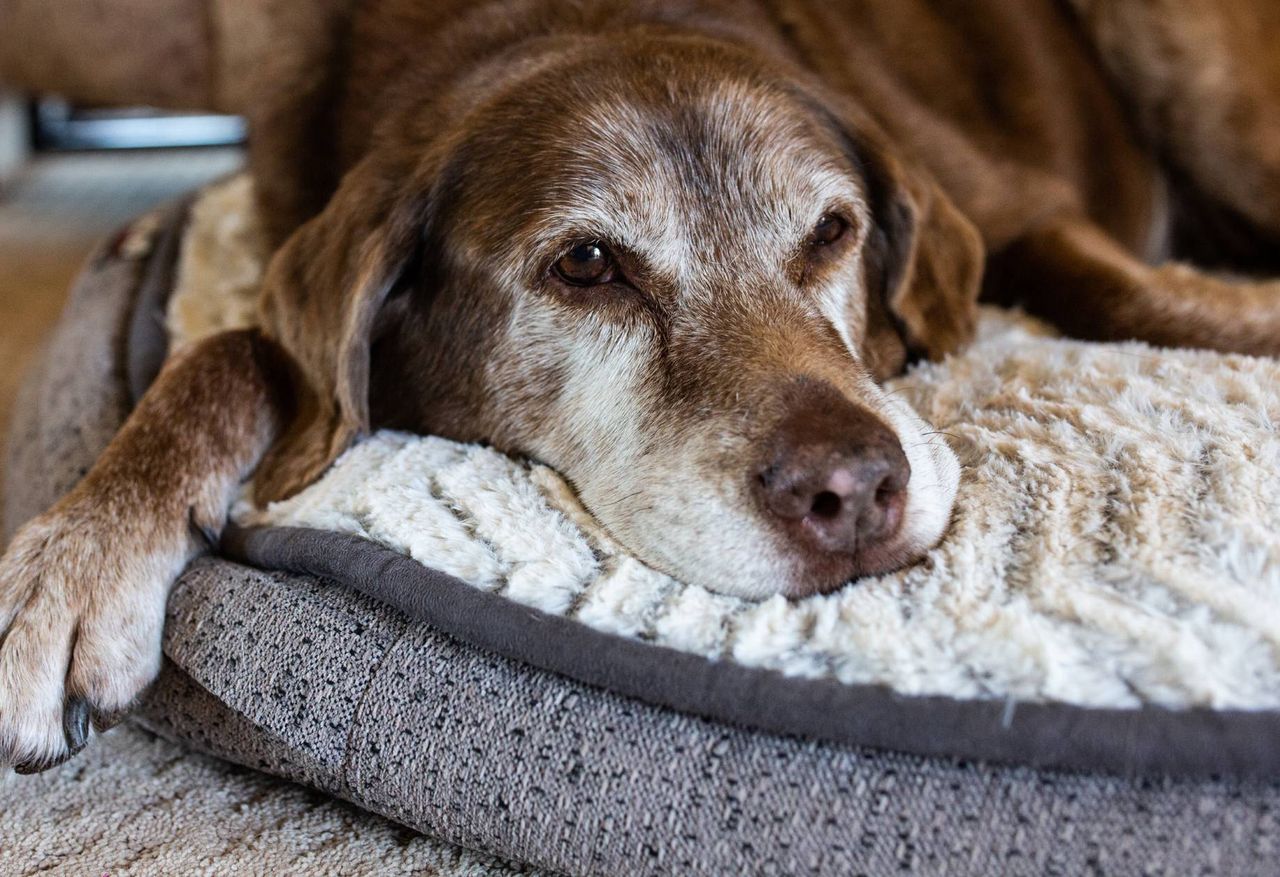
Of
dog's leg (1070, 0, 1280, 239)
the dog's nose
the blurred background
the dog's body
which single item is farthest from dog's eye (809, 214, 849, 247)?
the blurred background

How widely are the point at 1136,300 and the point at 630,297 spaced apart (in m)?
1.04

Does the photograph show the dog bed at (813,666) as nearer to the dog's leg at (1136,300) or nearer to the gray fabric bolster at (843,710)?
the gray fabric bolster at (843,710)

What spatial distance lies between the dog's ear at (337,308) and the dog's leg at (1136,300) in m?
1.24

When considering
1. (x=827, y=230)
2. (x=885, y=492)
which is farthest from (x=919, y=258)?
(x=885, y=492)

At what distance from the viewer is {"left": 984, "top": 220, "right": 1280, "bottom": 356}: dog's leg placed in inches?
85.4

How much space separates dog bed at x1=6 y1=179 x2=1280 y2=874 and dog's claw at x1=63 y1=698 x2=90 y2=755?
0.37ft

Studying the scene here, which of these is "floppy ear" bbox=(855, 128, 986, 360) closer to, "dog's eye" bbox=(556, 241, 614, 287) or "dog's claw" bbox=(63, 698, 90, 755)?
"dog's eye" bbox=(556, 241, 614, 287)

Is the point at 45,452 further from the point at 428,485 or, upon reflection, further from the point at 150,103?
the point at 150,103

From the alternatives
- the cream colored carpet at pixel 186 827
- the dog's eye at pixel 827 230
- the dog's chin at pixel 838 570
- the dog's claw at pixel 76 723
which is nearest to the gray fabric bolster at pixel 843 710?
the dog's chin at pixel 838 570

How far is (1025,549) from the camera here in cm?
142

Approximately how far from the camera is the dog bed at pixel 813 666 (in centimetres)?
119

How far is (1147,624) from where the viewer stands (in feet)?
4.07

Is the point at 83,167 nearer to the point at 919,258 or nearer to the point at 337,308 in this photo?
the point at 337,308

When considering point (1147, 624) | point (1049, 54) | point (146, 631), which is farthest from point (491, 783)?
point (1049, 54)
